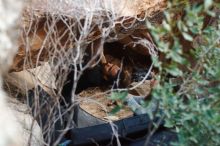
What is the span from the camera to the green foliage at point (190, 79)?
128 centimetres

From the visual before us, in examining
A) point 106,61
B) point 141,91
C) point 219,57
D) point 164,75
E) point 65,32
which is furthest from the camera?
point 106,61

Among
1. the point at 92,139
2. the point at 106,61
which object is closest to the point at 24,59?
the point at 92,139

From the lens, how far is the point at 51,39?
2.00m

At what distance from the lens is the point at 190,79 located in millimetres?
1641

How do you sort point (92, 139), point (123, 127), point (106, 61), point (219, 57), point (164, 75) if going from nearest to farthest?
point (164, 75)
point (219, 57)
point (92, 139)
point (123, 127)
point (106, 61)

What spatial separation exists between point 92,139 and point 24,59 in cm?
70

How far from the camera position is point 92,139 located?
2629mm

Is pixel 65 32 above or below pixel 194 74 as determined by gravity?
above

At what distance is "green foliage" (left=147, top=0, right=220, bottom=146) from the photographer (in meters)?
1.28

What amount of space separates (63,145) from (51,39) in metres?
0.90

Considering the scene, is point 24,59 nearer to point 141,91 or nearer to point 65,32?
point 65,32

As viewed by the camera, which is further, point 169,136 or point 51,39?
point 169,136

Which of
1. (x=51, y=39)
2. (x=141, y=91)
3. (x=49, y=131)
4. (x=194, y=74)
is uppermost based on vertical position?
(x=51, y=39)

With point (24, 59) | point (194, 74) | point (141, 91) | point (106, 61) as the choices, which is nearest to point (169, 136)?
point (194, 74)
